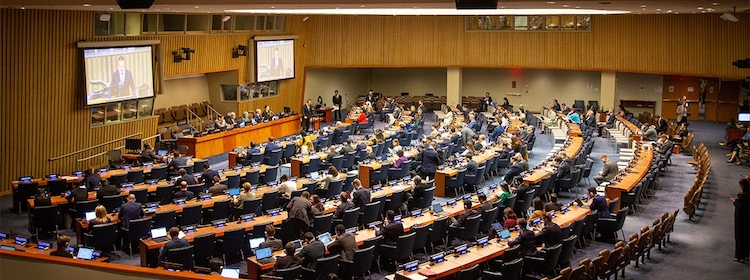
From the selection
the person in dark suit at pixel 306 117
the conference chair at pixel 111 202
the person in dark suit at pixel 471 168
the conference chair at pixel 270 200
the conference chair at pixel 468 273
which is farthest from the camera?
the person in dark suit at pixel 306 117

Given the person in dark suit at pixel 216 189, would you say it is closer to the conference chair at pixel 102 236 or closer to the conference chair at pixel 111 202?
the conference chair at pixel 111 202

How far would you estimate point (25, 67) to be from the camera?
1900cm

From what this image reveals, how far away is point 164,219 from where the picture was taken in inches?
551

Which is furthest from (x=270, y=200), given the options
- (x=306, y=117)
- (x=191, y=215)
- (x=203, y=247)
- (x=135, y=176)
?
(x=306, y=117)

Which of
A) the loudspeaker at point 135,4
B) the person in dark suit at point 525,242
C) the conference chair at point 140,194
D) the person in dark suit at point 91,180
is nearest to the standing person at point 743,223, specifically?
the person in dark suit at point 525,242

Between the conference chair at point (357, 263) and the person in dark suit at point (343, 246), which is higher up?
the person in dark suit at point (343, 246)

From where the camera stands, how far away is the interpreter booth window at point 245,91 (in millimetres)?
28881

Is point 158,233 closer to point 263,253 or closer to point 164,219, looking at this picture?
point 164,219

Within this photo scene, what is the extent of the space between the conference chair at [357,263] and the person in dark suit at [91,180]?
283 inches

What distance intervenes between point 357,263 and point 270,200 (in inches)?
177

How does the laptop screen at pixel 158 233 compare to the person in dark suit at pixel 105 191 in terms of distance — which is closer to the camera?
the laptop screen at pixel 158 233

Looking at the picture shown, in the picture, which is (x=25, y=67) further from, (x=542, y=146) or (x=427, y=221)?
(x=542, y=146)

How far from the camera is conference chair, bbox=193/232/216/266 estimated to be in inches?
492

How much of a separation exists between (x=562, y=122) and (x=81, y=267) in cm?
2120
